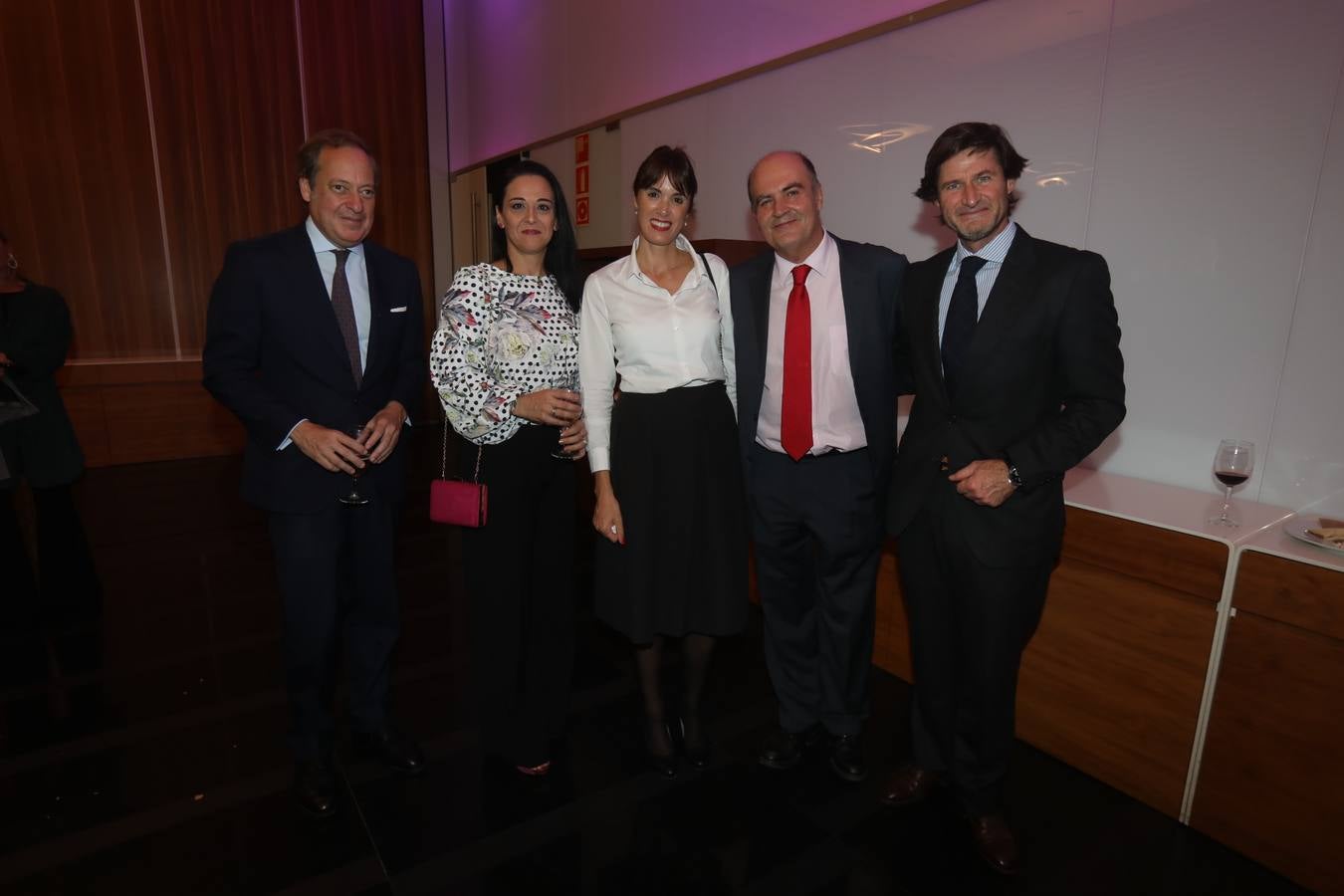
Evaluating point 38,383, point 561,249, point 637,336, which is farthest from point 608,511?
point 38,383

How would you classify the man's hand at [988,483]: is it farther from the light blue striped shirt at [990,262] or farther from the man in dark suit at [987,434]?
the light blue striped shirt at [990,262]

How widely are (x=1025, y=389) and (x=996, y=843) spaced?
1237 mm

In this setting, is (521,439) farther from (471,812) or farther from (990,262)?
(990,262)

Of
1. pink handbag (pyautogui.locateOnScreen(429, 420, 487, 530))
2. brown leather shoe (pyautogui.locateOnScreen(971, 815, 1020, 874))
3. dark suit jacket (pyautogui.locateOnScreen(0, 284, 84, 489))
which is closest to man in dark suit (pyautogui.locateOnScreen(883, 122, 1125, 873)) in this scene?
brown leather shoe (pyautogui.locateOnScreen(971, 815, 1020, 874))

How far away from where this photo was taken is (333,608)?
7.04 ft

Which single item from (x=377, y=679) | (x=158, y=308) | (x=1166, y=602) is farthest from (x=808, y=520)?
(x=158, y=308)

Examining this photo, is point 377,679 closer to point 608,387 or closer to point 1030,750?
point 608,387

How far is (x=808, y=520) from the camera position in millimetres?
2248

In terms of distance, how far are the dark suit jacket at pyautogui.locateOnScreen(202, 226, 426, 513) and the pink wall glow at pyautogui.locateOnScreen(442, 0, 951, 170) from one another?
287 cm

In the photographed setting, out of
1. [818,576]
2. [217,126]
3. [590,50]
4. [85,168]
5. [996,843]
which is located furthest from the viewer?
[217,126]

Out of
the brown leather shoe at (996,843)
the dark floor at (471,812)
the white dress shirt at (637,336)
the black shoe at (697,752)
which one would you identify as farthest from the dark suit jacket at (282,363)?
the brown leather shoe at (996,843)

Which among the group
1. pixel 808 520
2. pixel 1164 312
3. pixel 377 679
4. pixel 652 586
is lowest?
pixel 377 679

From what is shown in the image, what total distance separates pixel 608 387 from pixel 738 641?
1.64 m

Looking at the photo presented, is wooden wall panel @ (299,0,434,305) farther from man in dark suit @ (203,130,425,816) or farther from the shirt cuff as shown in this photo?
the shirt cuff
